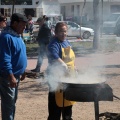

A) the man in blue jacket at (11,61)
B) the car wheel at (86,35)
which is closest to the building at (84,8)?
the man in blue jacket at (11,61)

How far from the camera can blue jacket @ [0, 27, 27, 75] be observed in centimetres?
434

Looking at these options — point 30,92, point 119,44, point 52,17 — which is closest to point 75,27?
point 52,17

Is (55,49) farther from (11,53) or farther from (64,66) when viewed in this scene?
(11,53)

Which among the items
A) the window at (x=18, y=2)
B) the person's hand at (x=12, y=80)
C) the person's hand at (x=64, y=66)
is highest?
the window at (x=18, y=2)

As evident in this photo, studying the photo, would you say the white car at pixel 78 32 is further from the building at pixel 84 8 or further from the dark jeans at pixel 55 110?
the dark jeans at pixel 55 110

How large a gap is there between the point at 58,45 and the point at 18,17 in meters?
0.69

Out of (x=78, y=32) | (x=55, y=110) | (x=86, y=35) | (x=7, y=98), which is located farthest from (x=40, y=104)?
(x=86, y=35)

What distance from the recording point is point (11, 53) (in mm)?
4406

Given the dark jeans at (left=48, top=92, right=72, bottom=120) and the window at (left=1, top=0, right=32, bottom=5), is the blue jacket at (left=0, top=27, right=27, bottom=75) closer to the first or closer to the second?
the dark jeans at (left=48, top=92, right=72, bottom=120)

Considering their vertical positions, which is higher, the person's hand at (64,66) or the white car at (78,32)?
the person's hand at (64,66)

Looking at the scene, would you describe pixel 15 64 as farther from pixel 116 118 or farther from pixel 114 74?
pixel 114 74

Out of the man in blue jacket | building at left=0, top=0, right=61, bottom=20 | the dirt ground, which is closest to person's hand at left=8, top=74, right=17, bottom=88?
the man in blue jacket

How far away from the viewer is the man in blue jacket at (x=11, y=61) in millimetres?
4348

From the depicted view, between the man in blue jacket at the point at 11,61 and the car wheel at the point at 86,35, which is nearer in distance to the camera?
the man in blue jacket at the point at 11,61
